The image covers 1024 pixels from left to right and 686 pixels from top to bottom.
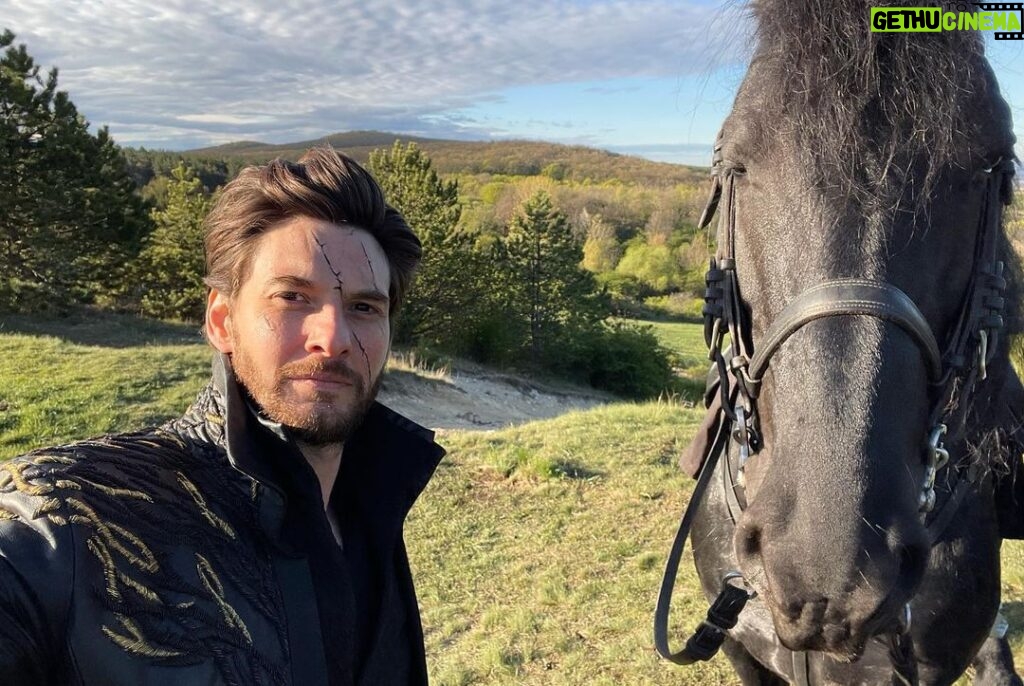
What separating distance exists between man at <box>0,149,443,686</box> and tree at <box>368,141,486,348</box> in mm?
28924

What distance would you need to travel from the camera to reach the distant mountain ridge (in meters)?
82.1

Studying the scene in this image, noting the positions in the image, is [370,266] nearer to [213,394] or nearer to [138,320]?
[213,394]

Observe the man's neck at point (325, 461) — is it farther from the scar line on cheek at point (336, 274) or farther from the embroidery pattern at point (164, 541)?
the scar line on cheek at point (336, 274)

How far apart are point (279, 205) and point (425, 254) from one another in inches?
825

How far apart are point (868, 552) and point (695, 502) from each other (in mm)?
1223

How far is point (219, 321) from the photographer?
1.53m

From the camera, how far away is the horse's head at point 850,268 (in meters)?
1.31

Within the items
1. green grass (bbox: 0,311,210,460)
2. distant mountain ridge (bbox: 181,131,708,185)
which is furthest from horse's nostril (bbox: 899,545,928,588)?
distant mountain ridge (bbox: 181,131,708,185)

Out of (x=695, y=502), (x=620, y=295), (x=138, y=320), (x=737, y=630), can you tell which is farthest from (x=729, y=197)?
(x=620, y=295)

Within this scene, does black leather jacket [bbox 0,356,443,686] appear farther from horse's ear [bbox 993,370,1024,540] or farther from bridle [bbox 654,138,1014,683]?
horse's ear [bbox 993,370,1024,540]

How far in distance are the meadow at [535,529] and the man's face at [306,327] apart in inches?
136

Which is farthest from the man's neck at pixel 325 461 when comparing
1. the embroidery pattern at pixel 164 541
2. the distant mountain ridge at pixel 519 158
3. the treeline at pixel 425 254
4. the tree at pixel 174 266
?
the distant mountain ridge at pixel 519 158

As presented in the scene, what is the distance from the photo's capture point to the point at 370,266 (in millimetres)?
1534

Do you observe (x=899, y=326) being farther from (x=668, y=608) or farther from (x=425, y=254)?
(x=425, y=254)
